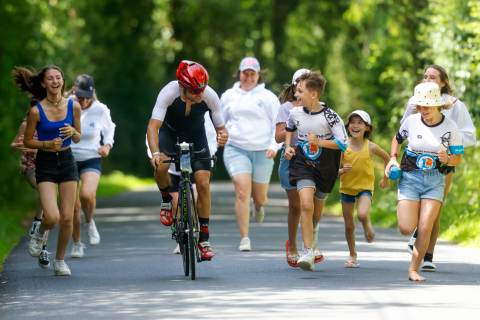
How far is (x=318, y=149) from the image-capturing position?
8.37 metres

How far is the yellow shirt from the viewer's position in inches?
355

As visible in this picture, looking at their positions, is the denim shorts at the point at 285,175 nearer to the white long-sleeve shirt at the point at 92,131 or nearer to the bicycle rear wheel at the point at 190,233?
the bicycle rear wheel at the point at 190,233

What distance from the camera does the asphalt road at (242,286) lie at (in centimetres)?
625

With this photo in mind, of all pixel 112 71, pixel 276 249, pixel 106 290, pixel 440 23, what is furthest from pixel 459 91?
pixel 112 71

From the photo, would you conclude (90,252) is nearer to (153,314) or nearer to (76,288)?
(76,288)

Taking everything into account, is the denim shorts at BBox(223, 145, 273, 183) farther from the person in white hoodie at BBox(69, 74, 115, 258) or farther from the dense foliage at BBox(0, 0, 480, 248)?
the dense foliage at BBox(0, 0, 480, 248)

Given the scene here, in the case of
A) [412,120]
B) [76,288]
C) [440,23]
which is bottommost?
[76,288]

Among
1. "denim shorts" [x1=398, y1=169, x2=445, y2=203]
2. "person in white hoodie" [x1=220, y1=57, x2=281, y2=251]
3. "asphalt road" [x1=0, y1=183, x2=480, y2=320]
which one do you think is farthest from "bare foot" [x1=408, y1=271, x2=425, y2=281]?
"person in white hoodie" [x1=220, y1=57, x2=281, y2=251]

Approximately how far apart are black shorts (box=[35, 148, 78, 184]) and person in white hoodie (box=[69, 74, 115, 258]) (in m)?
1.77

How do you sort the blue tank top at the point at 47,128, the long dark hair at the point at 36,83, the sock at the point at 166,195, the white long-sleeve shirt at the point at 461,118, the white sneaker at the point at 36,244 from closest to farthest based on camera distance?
the blue tank top at the point at 47,128, the white long-sleeve shirt at the point at 461,118, the long dark hair at the point at 36,83, the white sneaker at the point at 36,244, the sock at the point at 166,195

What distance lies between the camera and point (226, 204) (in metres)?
22.3

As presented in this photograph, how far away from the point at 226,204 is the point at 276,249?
11.5m

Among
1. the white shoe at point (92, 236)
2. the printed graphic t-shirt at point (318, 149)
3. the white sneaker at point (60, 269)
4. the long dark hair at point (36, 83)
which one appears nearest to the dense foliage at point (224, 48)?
the printed graphic t-shirt at point (318, 149)

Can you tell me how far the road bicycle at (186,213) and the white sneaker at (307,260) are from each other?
991mm
